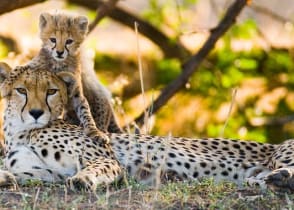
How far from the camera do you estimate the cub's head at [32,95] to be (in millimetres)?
6301

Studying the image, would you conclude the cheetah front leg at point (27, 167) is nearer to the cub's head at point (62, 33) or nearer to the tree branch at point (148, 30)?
the cub's head at point (62, 33)

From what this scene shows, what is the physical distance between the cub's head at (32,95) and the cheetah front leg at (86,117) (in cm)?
15

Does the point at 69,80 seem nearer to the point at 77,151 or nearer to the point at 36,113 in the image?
the point at 36,113

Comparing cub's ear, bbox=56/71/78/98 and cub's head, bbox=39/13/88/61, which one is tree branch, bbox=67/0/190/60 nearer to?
cub's head, bbox=39/13/88/61

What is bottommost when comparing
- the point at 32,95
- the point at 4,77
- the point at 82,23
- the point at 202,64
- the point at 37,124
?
the point at 37,124

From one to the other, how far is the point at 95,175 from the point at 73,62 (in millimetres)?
1306

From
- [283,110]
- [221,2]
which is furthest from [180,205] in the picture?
[221,2]

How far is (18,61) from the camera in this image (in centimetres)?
884

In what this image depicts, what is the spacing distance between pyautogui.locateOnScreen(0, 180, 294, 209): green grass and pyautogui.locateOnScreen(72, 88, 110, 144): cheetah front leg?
0.66 meters

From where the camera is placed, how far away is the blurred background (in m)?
11.5

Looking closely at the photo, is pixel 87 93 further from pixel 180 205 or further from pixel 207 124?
pixel 207 124

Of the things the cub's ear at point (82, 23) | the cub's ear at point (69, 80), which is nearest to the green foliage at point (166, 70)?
the cub's ear at point (82, 23)

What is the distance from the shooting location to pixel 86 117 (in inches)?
258

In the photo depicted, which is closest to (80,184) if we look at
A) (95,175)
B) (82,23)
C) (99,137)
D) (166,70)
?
(95,175)
